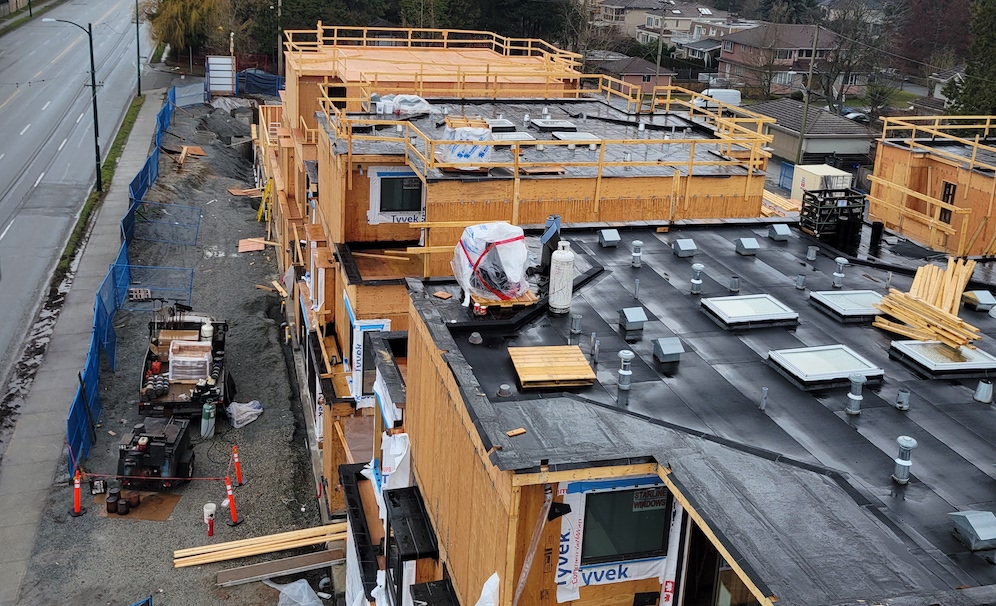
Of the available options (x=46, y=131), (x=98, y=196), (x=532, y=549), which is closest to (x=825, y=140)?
(x=98, y=196)

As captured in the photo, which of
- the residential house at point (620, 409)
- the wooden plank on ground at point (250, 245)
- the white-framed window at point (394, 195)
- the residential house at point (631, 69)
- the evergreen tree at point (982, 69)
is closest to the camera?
the residential house at point (620, 409)

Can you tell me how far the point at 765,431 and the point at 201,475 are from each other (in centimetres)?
2018

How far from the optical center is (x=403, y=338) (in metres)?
19.2

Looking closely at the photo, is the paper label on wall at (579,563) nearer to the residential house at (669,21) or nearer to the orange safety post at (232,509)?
the orange safety post at (232,509)

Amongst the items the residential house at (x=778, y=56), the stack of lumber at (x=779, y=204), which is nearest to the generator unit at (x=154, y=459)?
the stack of lumber at (x=779, y=204)

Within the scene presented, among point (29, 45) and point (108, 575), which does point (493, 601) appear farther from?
point (29, 45)

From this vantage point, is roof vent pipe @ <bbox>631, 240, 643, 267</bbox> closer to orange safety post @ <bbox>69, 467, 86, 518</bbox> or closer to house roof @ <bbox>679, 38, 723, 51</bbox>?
orange safety post @ <bbox>69, 467, 86, 518</bbox>

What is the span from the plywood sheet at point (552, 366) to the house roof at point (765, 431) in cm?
17

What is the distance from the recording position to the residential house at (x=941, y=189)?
2522cm

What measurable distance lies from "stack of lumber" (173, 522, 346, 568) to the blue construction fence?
5786 mm

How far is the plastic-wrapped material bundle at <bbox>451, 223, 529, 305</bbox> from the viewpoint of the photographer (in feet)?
50.4

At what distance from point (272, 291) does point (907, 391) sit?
3267 centimetres

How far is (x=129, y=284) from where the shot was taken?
41375mm

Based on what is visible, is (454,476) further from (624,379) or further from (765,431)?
(765,431)
